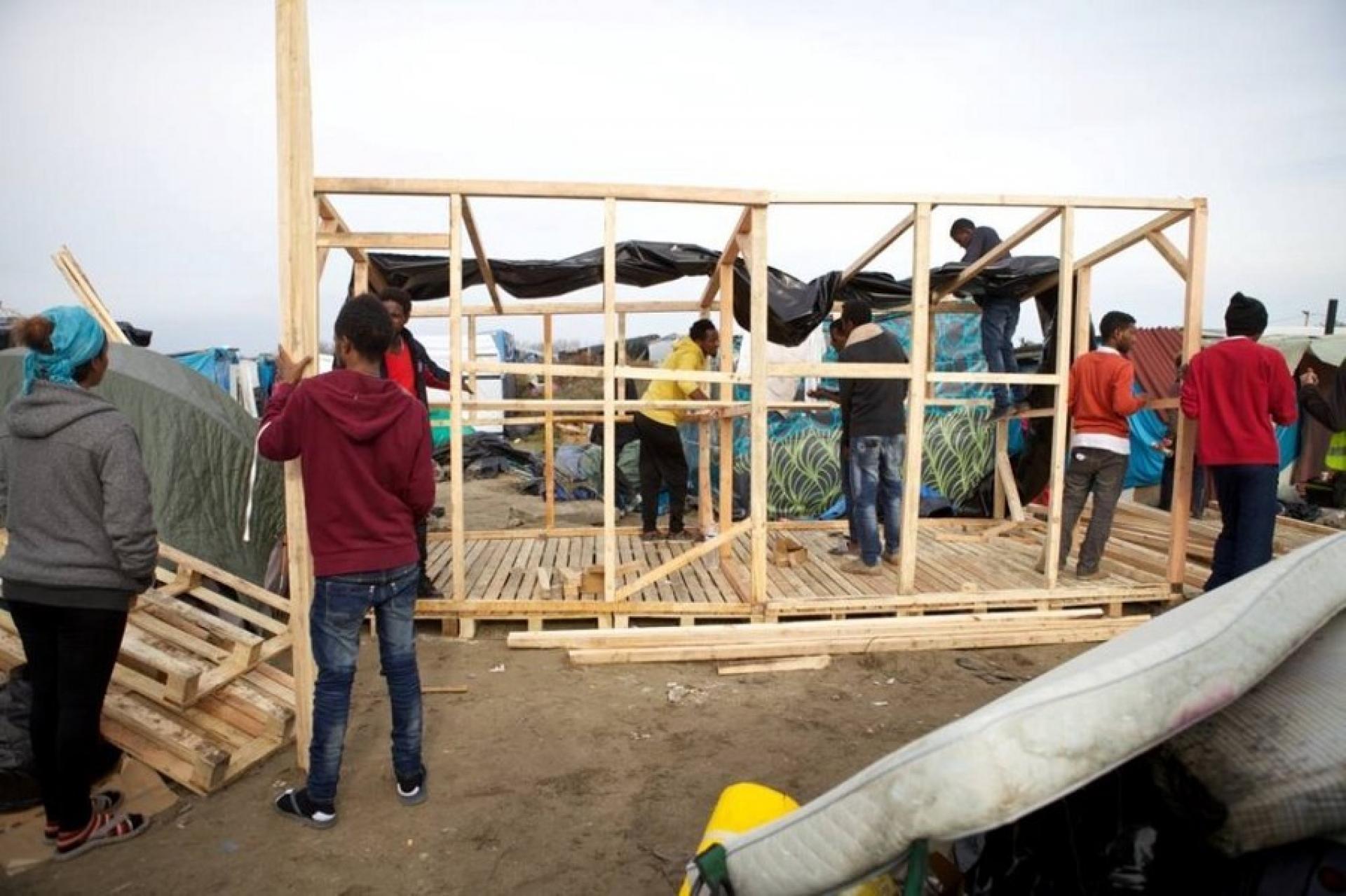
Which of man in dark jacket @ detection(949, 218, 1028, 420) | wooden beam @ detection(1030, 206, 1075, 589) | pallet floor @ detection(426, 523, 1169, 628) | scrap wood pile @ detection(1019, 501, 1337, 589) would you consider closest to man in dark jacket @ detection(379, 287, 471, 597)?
pallet floor @ detection(426, 523, 1169, 628)

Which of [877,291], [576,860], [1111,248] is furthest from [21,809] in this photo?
[1111,248]

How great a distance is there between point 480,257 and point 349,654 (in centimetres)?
428

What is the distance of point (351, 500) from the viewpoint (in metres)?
3.18

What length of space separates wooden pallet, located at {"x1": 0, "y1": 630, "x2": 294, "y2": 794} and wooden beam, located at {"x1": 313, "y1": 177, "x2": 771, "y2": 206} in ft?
10.2

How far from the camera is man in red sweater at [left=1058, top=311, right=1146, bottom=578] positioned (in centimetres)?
633

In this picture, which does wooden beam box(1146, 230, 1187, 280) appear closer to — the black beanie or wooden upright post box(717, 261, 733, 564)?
the black beanie

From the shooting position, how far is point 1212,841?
1.57 m

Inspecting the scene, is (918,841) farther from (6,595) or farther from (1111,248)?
(1111,248)

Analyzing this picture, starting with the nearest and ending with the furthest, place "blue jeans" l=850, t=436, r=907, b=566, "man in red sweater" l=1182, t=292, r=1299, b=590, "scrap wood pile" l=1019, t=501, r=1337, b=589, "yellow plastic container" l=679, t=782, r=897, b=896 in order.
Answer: "yellow plastic container" l=679, t=782, r=897, b=896, "man in red sweater" l=1182, t=292, r=1299, b=590, "blue jeans" l=850, t=436, r=907, b=566, "scrap wood pile" l=1019, t=501, r=1337, b=589

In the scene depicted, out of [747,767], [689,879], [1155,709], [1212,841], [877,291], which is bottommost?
[747,767]

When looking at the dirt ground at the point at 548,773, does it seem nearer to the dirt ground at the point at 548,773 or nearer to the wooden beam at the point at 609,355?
the dirt ground at the point at 548,773

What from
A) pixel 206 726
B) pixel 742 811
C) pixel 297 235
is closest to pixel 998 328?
pixel 297 235

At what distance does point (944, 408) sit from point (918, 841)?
1081cm

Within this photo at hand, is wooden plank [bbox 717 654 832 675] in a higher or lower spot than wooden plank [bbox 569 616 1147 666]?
lower
